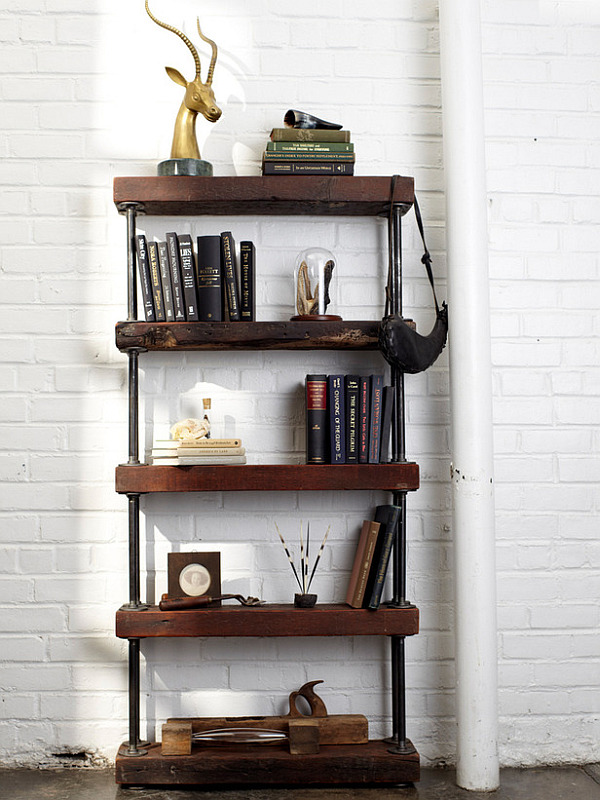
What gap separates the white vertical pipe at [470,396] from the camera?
225cm

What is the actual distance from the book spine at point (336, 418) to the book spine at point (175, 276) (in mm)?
457

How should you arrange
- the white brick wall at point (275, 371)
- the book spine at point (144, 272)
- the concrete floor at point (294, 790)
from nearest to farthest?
the concrete floor at point (294, 790), the book spine at point (144, 272), the white brick wall at point (275, 371)

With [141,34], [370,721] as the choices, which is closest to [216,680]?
[370,721]

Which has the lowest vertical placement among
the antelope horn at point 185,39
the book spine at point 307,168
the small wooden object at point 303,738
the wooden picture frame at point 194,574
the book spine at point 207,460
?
the small wooden object at point 303,738

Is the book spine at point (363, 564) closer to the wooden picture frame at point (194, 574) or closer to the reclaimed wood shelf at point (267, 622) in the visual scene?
the reclaimed wood shelf at point (267, 622)

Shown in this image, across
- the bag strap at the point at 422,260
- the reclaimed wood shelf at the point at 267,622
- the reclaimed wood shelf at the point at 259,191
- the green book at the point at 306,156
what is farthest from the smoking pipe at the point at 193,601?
the green book at the point at 306,156

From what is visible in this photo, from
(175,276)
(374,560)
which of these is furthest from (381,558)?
(175,276)

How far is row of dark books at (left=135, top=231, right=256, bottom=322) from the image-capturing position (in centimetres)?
228

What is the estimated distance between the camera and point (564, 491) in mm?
2496

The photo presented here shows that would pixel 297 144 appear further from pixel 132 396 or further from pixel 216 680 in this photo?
pixel 216 680

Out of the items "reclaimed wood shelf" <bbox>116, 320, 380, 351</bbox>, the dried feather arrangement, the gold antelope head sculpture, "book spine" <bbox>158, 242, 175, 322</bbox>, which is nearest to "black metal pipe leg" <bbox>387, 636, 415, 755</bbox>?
the dried feather arrangement

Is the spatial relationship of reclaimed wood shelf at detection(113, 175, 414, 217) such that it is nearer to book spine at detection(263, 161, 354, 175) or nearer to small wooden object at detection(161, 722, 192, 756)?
book spine at detection(263, 161, 354, 175)

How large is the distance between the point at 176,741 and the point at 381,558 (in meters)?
0.75

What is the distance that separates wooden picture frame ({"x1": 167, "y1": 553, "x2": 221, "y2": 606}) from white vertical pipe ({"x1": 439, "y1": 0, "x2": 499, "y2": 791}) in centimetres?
68
